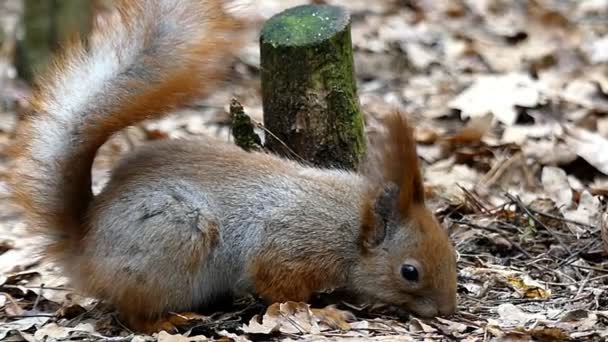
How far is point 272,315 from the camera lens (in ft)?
13.5

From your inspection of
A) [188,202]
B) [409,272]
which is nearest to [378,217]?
[409,272]

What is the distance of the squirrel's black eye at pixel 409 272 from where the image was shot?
430 cm

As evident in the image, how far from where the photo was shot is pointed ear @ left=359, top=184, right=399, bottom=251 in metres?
4.36

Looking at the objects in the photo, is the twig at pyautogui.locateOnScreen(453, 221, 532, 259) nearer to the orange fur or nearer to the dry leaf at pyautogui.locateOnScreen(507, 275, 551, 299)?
the dry leaf at pyautogui.locateOnScreen(507, 275, 551, 299)

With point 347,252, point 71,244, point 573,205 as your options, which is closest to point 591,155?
point 573,205

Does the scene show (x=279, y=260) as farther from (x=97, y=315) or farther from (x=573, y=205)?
(x=573, y=205)

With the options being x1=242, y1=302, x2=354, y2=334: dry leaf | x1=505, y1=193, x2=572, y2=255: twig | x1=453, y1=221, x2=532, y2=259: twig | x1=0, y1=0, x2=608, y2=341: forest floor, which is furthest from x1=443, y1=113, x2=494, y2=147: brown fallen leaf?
x1=242, y1=302, x2=354, y2=334: dry leaf

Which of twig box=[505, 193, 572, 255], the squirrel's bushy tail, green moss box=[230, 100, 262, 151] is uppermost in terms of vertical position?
the squirrel's bushy tail

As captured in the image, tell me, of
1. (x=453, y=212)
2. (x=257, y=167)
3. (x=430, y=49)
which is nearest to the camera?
(x=257, y=167)

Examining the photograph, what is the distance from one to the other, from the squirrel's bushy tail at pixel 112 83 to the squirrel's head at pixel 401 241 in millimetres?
734

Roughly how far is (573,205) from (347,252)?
1792 mm

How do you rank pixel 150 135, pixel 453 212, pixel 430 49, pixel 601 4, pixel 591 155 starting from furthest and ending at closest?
1. pixel 601 4
2. pixel 430 49
3. pixel 150 135
4. pixel 591 155
5. pixel 453 212

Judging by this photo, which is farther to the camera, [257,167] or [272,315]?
[257,167]

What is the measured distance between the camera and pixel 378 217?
4.38m
